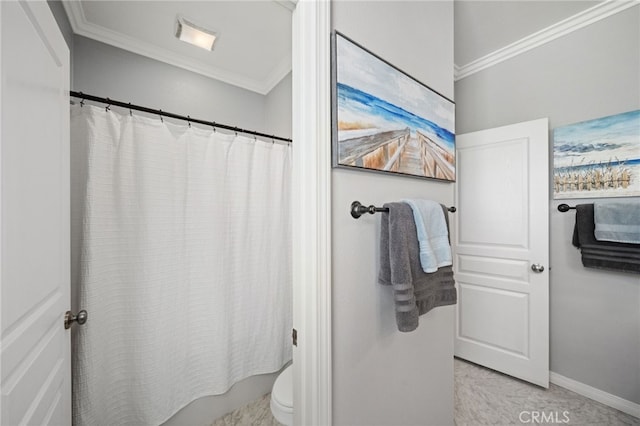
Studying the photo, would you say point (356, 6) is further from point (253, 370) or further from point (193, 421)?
point (193, 421)

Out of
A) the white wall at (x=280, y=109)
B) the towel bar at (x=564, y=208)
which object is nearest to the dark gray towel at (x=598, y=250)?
the towel bar at (x=564, y=208)

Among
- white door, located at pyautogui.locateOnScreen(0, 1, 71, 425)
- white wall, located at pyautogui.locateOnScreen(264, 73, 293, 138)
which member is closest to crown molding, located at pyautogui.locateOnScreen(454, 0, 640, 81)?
white wall, located at pyautogui.locateOnScreen(264, 73, 293, 138)

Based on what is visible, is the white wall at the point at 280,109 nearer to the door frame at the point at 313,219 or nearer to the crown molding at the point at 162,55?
the crown molding at the point at 162,55

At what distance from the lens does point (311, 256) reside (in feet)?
2.61

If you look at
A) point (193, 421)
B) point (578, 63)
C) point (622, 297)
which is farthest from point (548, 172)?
point (193, 421)

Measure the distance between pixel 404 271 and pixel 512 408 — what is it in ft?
5.10

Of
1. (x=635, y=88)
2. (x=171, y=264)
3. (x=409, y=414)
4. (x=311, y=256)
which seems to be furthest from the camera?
(x=635, y=88)

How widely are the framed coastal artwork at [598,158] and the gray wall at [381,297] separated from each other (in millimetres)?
1120

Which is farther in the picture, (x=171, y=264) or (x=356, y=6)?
(x=171, y=264)

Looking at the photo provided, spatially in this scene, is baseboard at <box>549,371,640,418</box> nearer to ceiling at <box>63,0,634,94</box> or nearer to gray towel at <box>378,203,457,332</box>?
gray towel at <box>378,203,457,332</box>

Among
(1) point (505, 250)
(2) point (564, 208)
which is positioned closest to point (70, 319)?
(1) point (505, 250)

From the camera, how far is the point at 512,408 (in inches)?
63.2

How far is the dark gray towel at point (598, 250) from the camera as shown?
1.48m

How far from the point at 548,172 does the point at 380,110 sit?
5.28 ft
